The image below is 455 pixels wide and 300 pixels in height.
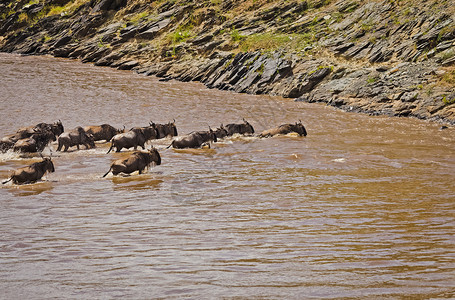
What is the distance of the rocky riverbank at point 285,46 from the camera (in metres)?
24.5

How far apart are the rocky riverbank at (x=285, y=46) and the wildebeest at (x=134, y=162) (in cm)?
1243

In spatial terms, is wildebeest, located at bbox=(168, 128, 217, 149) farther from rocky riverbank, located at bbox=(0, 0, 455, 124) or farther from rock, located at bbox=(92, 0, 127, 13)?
rock, located at bbox=(92, 0, 127, 13)

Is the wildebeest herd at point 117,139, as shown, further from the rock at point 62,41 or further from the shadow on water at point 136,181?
the rock at point 62,41

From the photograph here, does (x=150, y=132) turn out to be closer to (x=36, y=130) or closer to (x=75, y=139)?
(x=75, y=139)

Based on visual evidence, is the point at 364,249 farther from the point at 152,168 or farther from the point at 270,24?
the point at 270,24

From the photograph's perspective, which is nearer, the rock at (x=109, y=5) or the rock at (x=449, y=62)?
the rock at (x=449, y=62)

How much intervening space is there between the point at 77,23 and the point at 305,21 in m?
24.3

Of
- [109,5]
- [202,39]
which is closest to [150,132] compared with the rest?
[202,39]

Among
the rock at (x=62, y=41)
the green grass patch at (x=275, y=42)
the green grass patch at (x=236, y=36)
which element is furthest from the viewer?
the rock at (x=62, y=41)

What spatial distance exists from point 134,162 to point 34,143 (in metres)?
4.35

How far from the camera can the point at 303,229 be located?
8852 millimetres

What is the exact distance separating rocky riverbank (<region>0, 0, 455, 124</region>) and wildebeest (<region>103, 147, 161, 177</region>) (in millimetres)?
12431

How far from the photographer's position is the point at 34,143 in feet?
53.4

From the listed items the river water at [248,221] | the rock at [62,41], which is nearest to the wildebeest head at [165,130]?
Answer: the river water at [248,221]
